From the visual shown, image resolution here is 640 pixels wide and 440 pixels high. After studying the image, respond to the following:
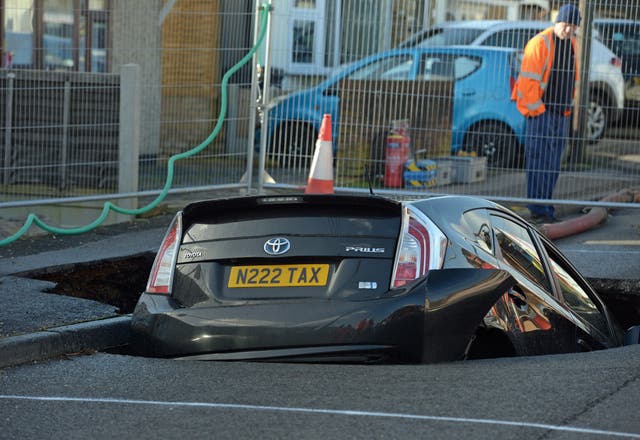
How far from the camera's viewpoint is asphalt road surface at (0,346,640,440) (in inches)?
180

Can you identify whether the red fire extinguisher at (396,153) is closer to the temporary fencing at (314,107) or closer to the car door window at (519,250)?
the temporary fencing at (314,107)

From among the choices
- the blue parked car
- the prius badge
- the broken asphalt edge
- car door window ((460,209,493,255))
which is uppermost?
the blue parked car

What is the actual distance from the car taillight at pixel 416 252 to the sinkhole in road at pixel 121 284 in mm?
3712

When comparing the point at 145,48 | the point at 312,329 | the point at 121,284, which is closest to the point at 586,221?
the point at 145,48

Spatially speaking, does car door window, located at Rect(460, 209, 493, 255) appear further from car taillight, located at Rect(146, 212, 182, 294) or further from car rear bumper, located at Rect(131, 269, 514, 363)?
car taillight, located at Rect(146, 212, 182, 294)

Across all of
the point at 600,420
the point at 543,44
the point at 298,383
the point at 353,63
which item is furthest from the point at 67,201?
the point at 600,420

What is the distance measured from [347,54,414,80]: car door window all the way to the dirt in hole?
3.35m

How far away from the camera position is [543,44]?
462 inches

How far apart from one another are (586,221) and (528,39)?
6.70 feet

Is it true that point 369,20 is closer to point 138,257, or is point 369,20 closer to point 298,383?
point 138,257

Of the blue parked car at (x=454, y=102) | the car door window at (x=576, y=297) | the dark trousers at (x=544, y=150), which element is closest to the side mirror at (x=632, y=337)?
the car door window at (x=576, y=297)

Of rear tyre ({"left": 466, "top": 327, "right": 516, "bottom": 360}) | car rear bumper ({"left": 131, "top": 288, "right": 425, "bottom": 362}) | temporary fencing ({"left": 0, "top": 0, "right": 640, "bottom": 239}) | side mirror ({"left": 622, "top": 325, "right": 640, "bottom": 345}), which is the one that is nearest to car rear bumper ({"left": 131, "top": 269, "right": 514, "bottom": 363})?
car rear bumper ({"left": 131, "top": 288, "right": 425, "bottom": 362})

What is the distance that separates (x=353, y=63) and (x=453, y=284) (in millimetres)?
6406

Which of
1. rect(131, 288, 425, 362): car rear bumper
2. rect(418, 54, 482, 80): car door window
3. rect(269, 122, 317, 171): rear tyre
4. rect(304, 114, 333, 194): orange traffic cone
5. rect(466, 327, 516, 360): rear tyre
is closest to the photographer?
rect(131, 288, 425, 362): car rear bumper
